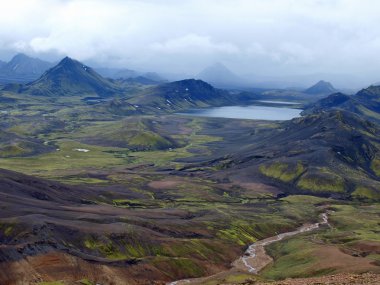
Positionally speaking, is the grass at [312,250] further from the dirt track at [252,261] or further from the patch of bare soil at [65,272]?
the patch of bare soil at [65,272]

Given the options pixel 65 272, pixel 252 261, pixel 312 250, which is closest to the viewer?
pixel 65 272

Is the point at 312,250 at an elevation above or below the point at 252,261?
above

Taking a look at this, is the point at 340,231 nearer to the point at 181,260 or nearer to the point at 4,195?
the point at 181,260

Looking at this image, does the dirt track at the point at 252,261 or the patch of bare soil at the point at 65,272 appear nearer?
the patch of bare soil at the point at 65,272

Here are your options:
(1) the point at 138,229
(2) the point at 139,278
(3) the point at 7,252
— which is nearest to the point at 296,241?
(1) the point at 138,229

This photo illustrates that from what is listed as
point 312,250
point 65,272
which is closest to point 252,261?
point 312,250

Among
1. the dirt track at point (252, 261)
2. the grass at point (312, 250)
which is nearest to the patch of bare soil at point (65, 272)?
the dirt track at point (252, 261)

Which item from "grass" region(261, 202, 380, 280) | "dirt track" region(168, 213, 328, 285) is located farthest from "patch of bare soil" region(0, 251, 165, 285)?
"grass" region(261, 202, 380, 280)

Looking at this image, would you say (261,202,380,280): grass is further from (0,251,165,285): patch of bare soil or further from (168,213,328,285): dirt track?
(0,251,165,285): patch of bare soil

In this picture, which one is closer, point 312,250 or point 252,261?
point 312,250

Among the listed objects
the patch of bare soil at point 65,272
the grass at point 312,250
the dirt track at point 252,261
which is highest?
the patch of bare soil at point 65,272

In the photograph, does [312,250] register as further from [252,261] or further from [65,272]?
[65,272]
